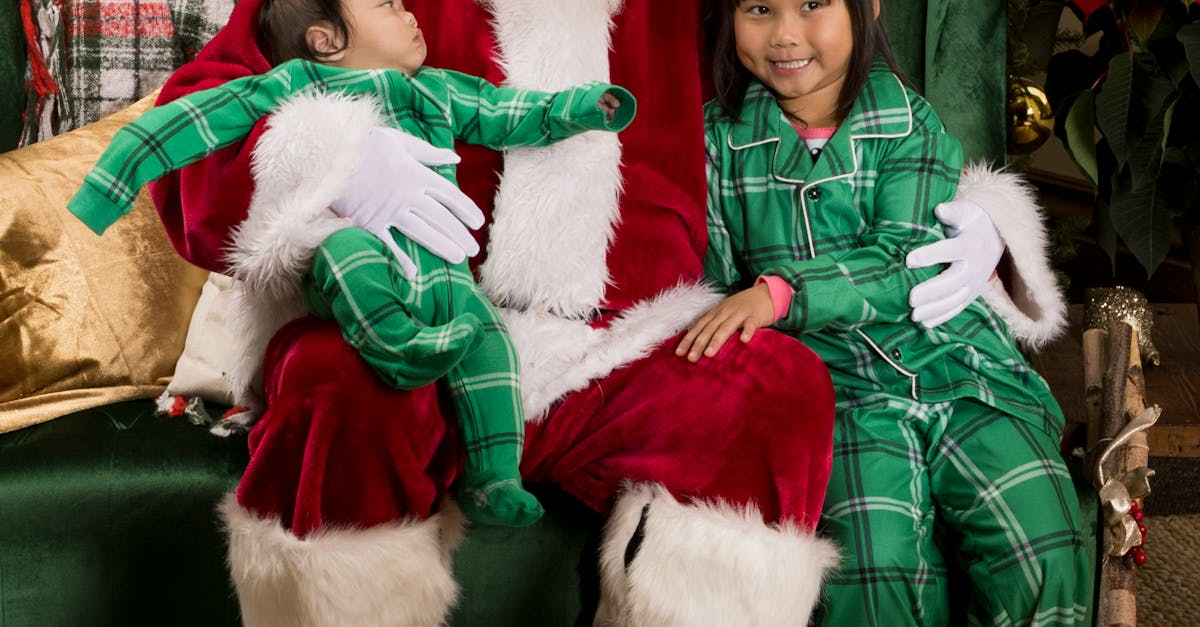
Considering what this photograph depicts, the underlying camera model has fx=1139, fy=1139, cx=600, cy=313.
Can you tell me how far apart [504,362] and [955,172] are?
71 centimetres

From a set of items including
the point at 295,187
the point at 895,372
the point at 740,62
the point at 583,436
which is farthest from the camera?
the point at 740,62

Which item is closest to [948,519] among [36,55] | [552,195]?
[552,195]

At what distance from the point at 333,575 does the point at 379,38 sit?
2.09 ft

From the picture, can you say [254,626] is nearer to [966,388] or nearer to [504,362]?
[504,362]

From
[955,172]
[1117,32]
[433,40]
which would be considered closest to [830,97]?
[955,172]

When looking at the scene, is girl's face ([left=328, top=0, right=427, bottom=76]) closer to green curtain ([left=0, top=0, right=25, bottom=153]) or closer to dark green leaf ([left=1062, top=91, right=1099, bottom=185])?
green curtain ([left=0, top=0, right=25, bottom=153])

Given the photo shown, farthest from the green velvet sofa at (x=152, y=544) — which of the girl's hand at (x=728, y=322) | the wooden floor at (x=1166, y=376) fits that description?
the wooden floor at (x=1166, y=376)

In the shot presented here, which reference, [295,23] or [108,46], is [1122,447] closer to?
[295,23]

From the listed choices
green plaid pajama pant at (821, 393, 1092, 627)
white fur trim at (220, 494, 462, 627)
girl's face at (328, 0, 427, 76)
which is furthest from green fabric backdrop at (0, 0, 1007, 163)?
white fur trim at (220, 494, 462, 627)

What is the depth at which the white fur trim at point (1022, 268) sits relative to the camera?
1.56 metres

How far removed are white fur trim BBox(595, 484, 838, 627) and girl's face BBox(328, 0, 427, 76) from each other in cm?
63

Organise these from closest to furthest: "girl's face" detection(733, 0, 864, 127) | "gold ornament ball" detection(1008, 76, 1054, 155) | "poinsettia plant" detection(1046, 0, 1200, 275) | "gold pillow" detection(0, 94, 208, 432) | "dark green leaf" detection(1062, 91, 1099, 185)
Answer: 1. "girl's face" detection(733, 0, 864, 127)
2. "gold pillow" detection(0, 94, 208, 432)
3. "poinsettia plant" detection(1046, 0, 1200, 275)
4. "dark green leaf" detection(1062, 91, 1099, 185)
5. "gold ornament ball" detection(1008, 76, 1054, 155)

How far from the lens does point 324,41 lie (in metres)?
1.39

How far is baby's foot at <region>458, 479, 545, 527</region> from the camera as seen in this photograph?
1269 mm
